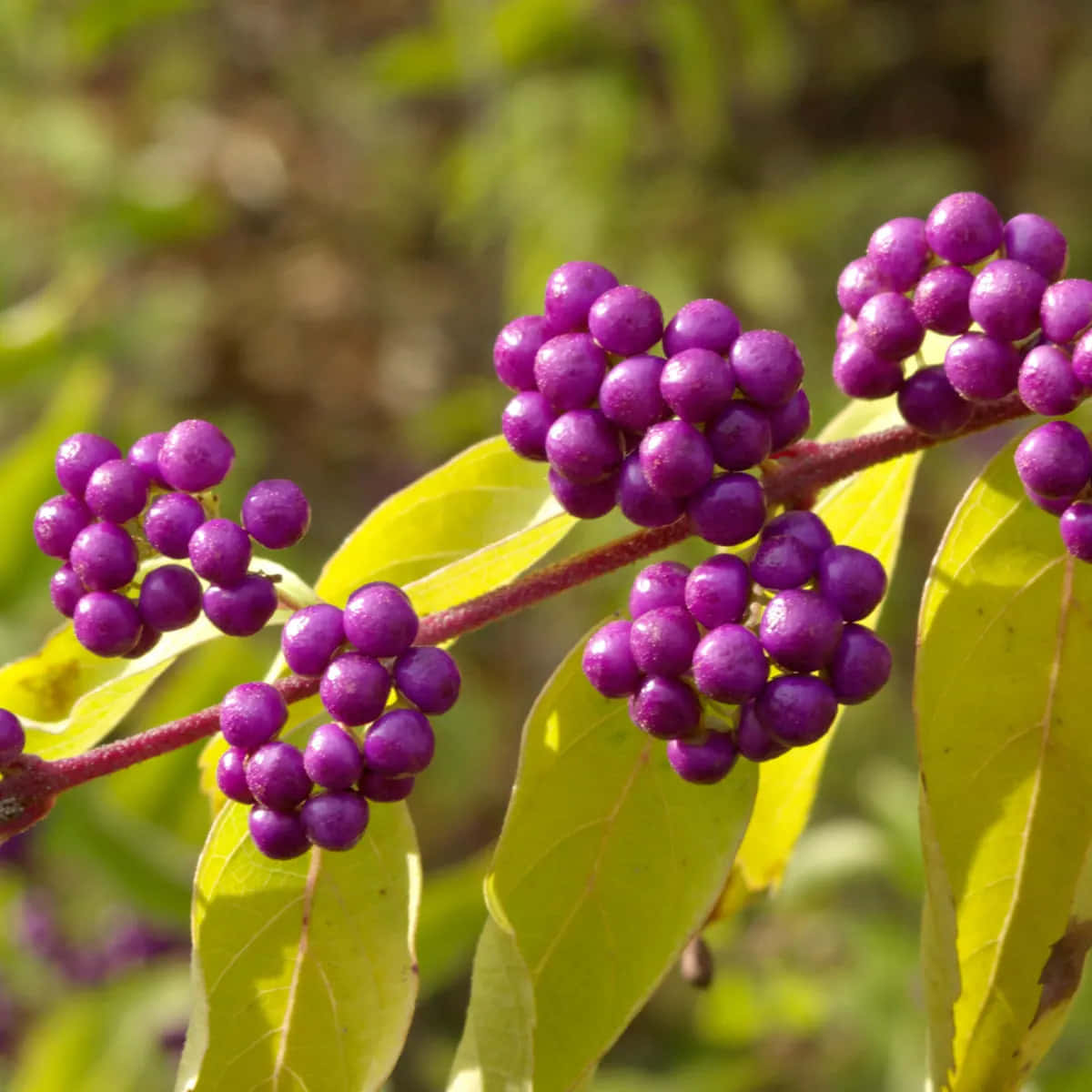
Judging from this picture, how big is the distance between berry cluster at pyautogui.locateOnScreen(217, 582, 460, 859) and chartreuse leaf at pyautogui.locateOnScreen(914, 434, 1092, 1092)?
0.53m

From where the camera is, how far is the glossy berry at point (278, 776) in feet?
4.32

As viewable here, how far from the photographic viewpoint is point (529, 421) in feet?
4.63

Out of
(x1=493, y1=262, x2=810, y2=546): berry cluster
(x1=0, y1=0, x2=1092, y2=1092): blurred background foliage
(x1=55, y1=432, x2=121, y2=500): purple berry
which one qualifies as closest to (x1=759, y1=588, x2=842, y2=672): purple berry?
(x1=493, y1=262, x2=810, y2=546): berry cluster

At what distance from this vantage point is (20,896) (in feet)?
12.9

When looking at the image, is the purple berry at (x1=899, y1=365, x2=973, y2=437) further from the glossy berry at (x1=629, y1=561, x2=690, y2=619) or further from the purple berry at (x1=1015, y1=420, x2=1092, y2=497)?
the glossy berry at (x1=629, y1=561, x2=690, y2=619)

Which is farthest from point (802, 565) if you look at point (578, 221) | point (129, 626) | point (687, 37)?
point (578, 221)

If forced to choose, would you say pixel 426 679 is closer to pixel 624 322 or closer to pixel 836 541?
pixel 624 322

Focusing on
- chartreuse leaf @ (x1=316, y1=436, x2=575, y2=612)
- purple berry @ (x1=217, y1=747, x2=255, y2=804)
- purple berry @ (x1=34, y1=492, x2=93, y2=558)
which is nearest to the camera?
purple berry @ (x1=217, y1=747, x2=255, y2=804)

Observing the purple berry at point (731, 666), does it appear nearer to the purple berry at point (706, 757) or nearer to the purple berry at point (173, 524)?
the purple berry at point (706, 757)

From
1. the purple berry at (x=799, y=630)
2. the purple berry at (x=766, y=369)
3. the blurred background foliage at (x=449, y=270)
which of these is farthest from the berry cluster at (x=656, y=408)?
the blurred background foliage at (x=449, y=270)

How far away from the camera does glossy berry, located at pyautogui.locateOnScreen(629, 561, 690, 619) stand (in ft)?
4.47

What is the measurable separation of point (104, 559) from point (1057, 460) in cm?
96

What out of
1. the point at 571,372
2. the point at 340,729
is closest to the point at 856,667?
the point at 571,372

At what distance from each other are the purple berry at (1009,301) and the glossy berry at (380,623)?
0.65m
